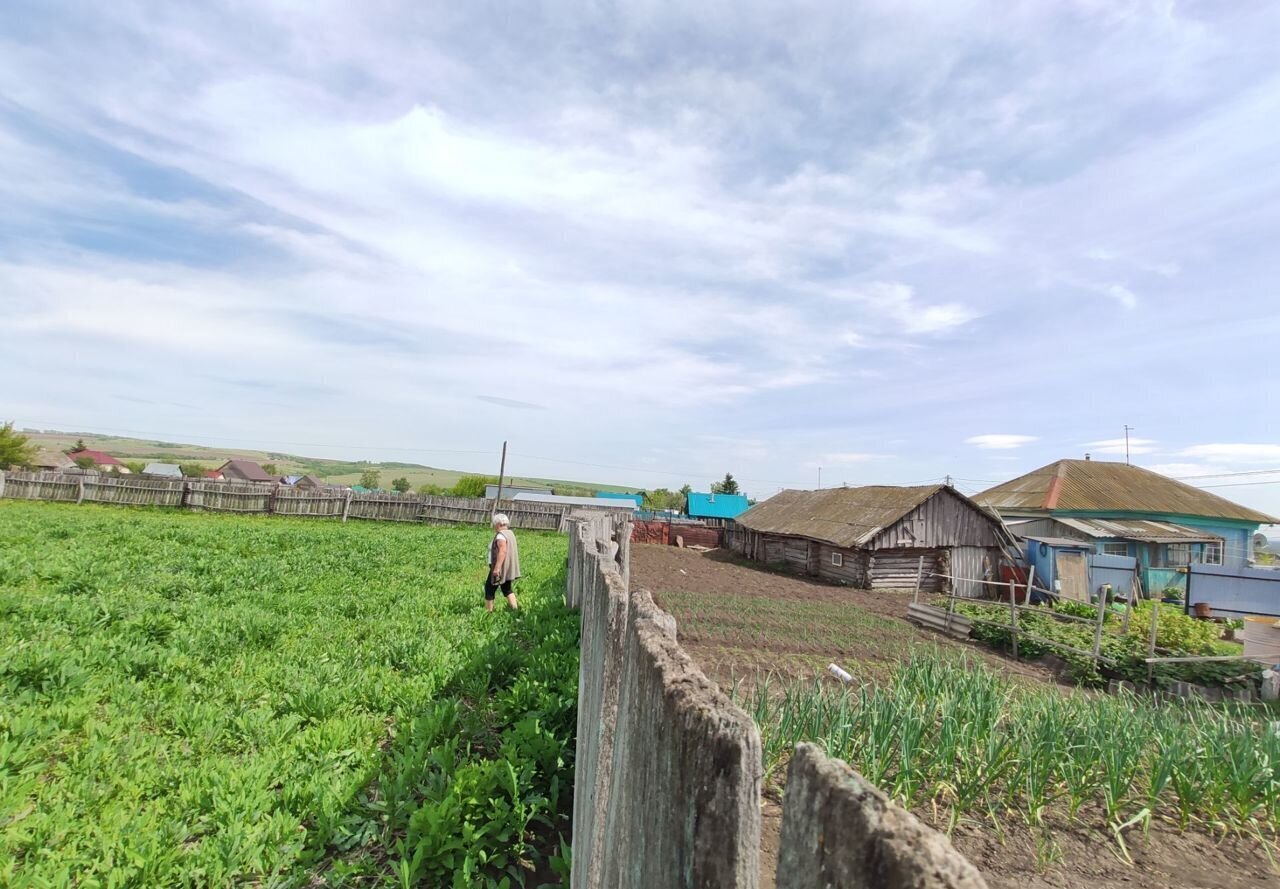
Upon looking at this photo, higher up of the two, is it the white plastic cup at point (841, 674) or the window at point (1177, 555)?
the window at point (1177, 555)

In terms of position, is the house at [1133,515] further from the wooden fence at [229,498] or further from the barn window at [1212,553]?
the wooden fence at [229,498]

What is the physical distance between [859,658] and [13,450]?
72026 mm

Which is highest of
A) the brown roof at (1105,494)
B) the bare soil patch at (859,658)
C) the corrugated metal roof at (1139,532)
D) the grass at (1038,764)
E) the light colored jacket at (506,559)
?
the brown roof at (1105,494)

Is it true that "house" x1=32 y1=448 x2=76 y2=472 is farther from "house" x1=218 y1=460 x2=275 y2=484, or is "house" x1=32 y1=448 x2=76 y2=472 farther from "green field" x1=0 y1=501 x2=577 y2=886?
"green field" x1=0 y1=501 x2=577 y2=886

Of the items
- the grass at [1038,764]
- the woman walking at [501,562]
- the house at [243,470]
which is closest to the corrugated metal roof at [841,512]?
the woman walking at [501,562]

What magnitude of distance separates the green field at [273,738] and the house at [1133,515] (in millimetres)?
26917

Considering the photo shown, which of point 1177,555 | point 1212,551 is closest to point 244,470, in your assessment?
point 1177,555

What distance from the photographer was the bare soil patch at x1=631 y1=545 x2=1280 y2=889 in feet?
10.2

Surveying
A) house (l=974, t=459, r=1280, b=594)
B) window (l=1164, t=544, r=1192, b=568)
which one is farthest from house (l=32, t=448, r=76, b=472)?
window (l=1164, t=544, r=1192, b=568)

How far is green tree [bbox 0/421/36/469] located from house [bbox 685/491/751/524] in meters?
55.2

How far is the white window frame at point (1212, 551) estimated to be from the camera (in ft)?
92.9

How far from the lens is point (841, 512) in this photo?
88.9 ft

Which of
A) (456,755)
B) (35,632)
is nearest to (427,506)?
(35,632)

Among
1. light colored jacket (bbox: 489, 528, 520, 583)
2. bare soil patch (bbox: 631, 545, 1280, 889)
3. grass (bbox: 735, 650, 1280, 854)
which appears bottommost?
bare soil patch (bbox: 631, 545, 1280, 889)
